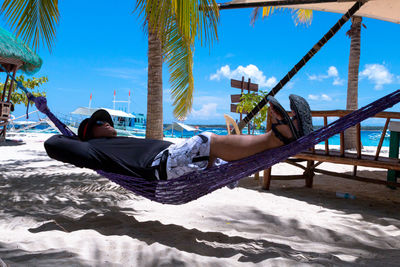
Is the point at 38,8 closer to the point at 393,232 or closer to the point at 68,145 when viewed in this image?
the point at 68,145

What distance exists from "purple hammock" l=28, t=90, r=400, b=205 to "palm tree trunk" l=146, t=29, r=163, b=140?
1.57m

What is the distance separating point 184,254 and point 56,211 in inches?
45.2

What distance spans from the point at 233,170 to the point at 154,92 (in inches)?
80.0

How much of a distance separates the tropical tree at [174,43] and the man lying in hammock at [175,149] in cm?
102

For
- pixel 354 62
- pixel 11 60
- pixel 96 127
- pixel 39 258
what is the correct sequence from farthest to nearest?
1. pixel 354 62
2. pixel 11 60
3. pixel 96 127
4. pixel 39 258

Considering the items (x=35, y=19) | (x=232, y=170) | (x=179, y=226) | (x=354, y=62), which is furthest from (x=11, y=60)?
(x=354, y=62)

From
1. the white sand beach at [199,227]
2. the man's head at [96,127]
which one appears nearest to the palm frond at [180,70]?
the white sand beach at [199,227]

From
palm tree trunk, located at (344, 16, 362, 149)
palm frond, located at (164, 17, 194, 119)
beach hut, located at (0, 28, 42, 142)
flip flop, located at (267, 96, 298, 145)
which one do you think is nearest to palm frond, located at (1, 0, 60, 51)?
palm frond, located at (164, 17, 194, 119)

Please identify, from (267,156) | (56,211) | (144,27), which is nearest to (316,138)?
(267,156)

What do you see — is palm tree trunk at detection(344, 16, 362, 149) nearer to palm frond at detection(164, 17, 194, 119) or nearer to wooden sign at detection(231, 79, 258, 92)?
wooden sign at detection(231, 79, 258, 92)

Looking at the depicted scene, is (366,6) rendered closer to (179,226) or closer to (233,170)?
(233,170)

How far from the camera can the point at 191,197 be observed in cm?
166

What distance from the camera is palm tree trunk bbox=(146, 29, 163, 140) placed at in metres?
3.35

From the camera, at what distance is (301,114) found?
1.48m
